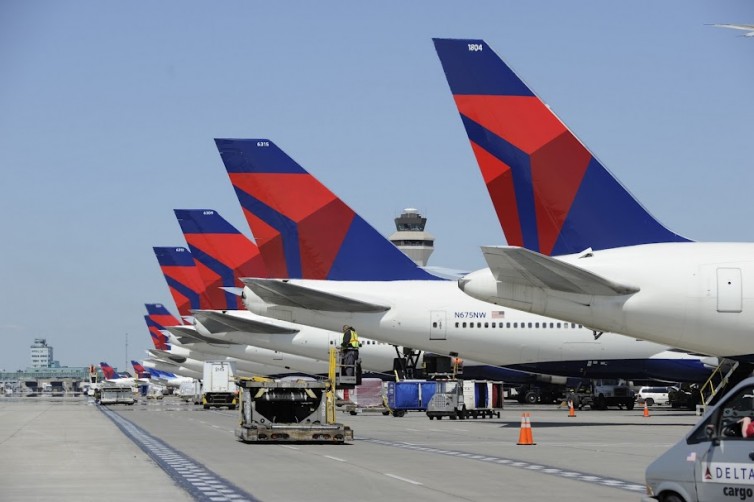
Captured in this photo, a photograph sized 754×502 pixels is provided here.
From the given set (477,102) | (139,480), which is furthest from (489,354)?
(139,480)

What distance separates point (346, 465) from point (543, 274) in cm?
861

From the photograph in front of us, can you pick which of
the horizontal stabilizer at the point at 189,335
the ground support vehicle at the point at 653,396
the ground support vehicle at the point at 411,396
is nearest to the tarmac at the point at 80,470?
the ground support vehicle at the point at 411,396

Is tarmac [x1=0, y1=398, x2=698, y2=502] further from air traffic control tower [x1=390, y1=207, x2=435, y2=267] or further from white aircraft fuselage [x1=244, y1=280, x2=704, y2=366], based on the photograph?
air traffic control tower [x1=390, y1=207, x2=435, y2=267]

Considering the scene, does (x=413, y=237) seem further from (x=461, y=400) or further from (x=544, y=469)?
(x=544, y=469)

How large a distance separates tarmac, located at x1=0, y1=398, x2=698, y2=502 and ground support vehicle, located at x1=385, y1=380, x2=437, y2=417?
38.7 ft

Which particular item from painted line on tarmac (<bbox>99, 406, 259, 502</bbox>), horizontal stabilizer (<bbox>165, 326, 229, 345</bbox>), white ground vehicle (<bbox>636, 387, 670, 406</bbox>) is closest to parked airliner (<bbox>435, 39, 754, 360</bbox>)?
painted line on tarmac (<bbox>99, 406, 259, 502</bbox>)

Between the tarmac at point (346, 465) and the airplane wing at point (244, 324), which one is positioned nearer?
the tarmac at point (346, 465)

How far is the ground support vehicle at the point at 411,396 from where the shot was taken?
48.8 m

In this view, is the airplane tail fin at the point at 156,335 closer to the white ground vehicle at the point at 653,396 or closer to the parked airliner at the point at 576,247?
the white ground vehicle at the point at 653,396

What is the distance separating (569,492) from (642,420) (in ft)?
87.9

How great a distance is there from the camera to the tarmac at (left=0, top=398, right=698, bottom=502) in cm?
1709

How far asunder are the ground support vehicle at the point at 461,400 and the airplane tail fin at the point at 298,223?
4402mm

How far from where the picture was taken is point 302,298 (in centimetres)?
4097

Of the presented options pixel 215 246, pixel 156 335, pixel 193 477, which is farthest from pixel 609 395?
pixel 156 335
